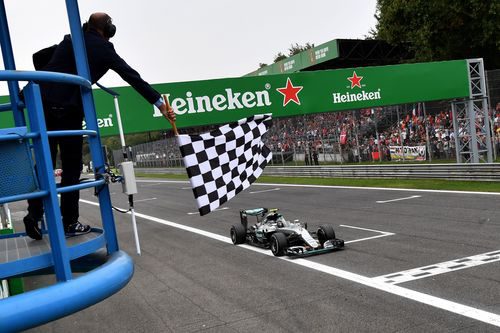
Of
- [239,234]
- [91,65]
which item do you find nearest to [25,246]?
[91,65]

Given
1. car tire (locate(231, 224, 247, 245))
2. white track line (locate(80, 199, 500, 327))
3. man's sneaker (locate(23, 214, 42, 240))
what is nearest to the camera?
man's sneaker (locate(23, 214, 42, 240))

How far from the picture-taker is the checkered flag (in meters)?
4.48

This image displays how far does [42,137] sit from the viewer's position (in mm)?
2119

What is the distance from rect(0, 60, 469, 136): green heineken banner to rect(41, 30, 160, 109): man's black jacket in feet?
46.1

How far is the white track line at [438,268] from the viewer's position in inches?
277

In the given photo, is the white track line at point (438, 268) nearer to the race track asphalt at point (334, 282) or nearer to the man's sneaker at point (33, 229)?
the race track asphalt at point (334, 282)

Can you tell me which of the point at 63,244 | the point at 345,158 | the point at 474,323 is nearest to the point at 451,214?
the point at 474,323

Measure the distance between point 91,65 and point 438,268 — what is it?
587 cm

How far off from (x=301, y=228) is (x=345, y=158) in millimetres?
19619

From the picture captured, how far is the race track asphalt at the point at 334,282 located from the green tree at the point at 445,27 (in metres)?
21.9

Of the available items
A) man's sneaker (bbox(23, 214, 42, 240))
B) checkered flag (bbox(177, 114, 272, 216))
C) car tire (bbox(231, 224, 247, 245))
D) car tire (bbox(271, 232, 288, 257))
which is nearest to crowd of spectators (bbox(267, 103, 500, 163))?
car tire (bbox(231, 224, 247, 245))

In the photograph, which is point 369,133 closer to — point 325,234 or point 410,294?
point 325,234

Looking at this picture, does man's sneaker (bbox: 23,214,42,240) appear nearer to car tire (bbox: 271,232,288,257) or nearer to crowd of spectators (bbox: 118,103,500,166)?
car tire (bbox: 271,232,288,257)

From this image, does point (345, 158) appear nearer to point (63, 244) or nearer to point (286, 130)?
point (286, 130)
